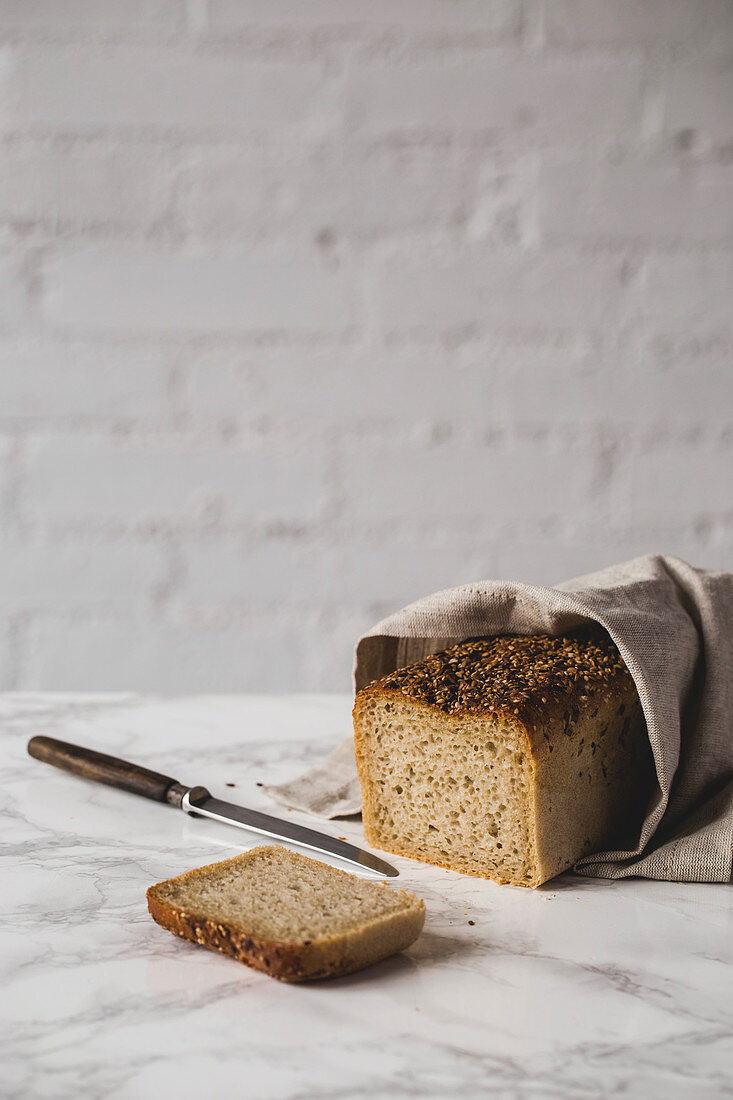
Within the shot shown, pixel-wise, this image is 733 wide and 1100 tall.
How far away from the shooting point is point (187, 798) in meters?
1.28

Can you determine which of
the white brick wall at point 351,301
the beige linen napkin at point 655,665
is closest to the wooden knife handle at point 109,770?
the beige linen napkin at point 655,665

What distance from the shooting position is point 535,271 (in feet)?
7.50

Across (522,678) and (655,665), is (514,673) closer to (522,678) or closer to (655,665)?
(522,678)

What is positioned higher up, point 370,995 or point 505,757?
point 505,757

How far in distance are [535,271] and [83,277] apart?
3.19 ft

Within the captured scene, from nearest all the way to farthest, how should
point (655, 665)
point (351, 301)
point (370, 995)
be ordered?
1. point (370, 995)
2. point (655, 665)
3. point (351, 301)

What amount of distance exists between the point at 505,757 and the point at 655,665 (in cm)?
23

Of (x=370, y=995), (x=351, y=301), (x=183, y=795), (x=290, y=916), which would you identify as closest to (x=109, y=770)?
(x=183, y=795)

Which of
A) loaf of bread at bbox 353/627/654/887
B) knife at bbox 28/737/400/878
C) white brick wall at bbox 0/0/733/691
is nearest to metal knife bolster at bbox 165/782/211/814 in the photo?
knife at bbox 28/737/400/878

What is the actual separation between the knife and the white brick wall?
3.12 ft

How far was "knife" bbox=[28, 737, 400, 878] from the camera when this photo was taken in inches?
44.6

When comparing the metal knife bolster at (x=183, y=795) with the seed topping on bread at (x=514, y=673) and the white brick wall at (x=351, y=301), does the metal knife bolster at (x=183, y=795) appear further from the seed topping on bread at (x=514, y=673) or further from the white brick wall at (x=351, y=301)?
the white brick wall at (x=351, y=301)

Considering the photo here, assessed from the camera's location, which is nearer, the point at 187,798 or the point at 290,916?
the point at 290,916

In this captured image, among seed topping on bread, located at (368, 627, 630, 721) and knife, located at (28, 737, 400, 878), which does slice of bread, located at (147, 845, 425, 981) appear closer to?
knife, located at (28, 737, 400, 878)
